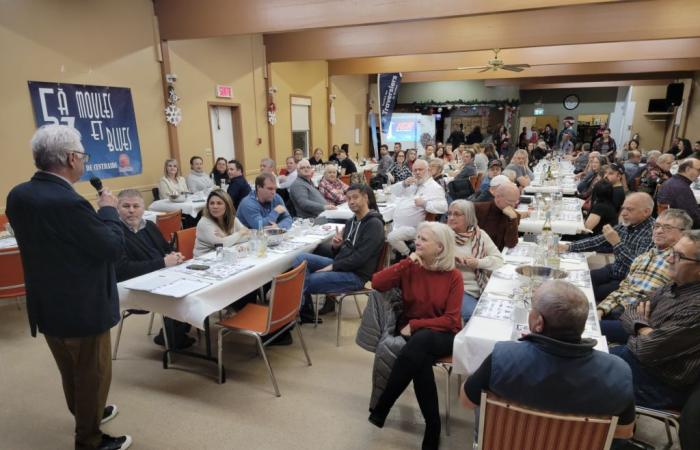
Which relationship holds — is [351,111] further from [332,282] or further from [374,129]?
[332,282]

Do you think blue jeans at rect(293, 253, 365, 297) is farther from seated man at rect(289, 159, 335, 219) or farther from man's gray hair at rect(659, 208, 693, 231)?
man's gray hair at rect(659, 208, 693, 231)

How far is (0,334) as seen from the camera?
3.53 meters

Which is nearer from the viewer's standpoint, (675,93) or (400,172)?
(400,172)

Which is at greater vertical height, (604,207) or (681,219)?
(681,219)

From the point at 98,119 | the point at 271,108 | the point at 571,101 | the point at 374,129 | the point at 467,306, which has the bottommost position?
the point at 467,306

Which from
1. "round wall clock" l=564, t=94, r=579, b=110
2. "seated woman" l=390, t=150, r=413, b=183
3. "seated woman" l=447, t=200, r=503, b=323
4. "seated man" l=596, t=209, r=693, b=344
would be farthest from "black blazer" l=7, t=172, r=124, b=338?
"round wall clock" l=564, t=94, r=579, b=110

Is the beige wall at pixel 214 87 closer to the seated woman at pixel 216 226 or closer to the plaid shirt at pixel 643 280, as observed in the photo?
the seated woman at pixel 216 226

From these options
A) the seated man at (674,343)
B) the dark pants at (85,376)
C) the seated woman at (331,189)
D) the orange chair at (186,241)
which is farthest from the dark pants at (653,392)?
the seated woman at (331,189)

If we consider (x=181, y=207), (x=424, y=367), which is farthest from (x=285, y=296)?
(x=181, y=207)

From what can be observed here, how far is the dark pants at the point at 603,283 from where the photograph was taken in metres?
3.03

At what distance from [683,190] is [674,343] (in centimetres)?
368

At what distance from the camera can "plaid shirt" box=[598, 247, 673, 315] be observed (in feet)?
7.88

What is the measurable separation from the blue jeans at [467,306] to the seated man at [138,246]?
192 centimetres

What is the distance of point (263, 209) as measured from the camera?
4156 mm
